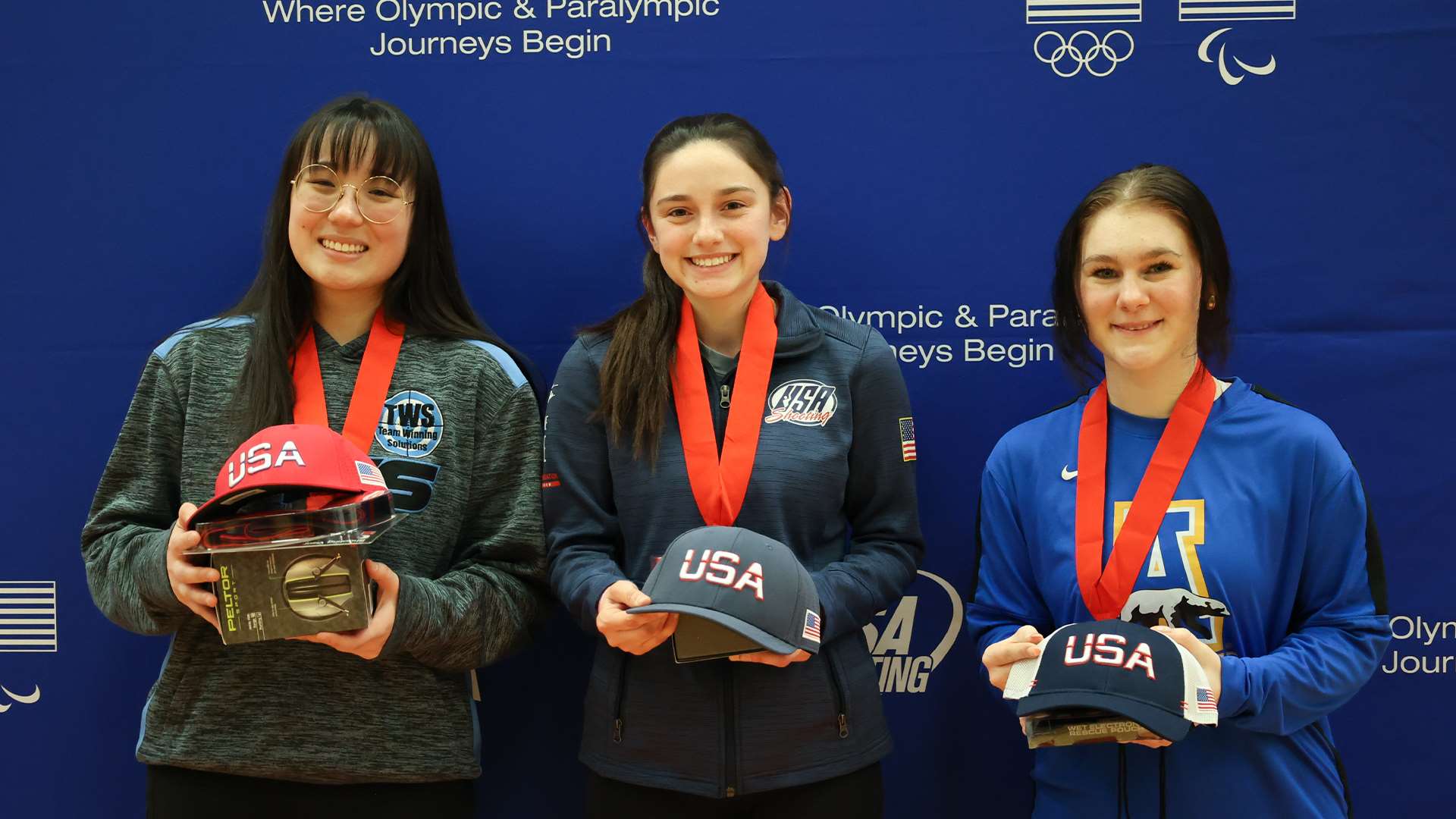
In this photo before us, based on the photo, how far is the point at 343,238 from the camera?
8.27 ft

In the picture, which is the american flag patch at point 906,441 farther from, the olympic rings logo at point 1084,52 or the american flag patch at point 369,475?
the olympic rings logo at point 1084,52

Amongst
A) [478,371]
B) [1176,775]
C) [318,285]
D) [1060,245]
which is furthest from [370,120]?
[1176,775]

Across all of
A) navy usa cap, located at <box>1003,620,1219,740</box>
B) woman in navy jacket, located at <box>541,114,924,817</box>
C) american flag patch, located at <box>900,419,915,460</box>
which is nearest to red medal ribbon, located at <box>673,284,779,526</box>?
woman in navy jacket, located at <box>541,114,924,817</box>

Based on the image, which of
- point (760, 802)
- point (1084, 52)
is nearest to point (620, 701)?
point (760, 802)

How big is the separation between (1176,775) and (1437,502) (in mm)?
1424

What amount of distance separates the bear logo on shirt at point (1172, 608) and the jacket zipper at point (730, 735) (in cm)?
81

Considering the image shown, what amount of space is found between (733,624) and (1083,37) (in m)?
2.03

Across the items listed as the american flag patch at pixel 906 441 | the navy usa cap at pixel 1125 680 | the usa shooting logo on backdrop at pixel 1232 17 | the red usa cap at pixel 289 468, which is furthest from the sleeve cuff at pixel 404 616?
the usa shooting logo on backdrop at pixel 1232 17

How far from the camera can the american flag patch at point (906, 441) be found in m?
2.50

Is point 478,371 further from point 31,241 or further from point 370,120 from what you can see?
point 31,241

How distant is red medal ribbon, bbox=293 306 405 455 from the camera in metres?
2.45

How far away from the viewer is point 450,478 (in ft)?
8.20

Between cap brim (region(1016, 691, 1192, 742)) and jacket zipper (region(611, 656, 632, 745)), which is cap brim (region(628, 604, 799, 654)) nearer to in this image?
jacket zipper (region(611, 656, 632, 745))

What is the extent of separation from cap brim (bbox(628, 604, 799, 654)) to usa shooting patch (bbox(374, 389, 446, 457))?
0.74 metres
